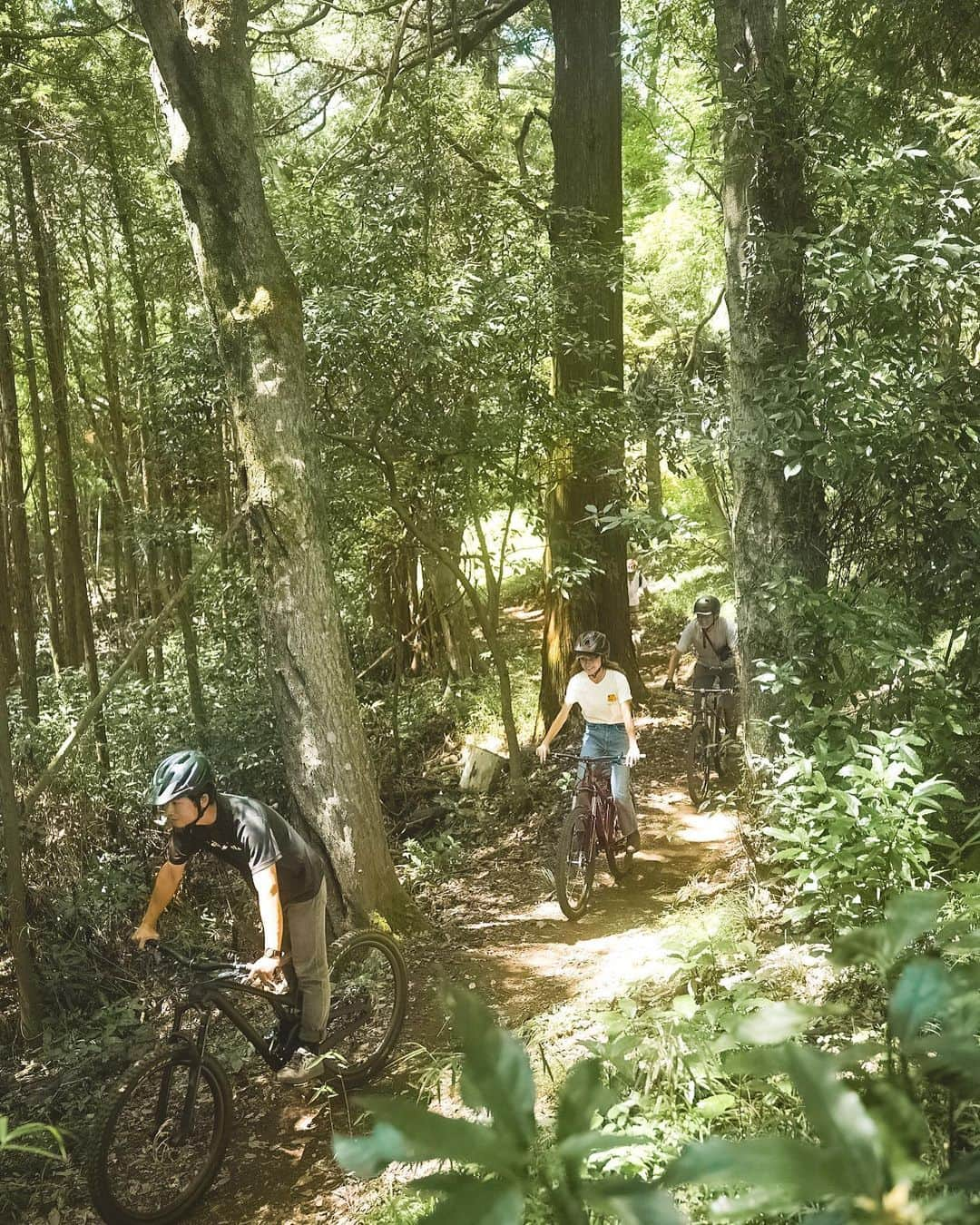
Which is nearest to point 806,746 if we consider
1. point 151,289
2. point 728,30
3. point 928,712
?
point 928,712

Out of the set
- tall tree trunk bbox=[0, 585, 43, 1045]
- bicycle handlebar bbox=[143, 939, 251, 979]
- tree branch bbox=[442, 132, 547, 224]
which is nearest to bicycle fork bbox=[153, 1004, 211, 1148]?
bicycle handlebar bbox=[143, 939, 251, 979]

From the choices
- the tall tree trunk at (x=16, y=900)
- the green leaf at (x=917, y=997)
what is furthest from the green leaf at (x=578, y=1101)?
the tall tree trunk at (x=16, y=900)

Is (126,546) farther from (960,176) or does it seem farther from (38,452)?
(960,176)

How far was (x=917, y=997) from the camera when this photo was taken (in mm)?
1062

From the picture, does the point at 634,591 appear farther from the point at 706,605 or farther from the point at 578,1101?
the point at 578,1101

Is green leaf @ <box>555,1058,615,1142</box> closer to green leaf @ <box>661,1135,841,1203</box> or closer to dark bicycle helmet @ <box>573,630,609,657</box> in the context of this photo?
green leaf @ <box>661,1135,841,1203</box>

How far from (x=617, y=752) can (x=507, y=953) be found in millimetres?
1807

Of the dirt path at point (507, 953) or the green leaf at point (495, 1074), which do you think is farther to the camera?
the dirt path at point (507, 953)

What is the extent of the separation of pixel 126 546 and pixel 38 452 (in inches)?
63.1

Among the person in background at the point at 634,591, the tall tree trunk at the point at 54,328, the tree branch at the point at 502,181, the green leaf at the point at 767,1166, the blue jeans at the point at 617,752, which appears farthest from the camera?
the person in background at the point at 634,591

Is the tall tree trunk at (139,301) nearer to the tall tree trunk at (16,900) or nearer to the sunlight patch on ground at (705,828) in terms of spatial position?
the tall tree trunk at (16,900)

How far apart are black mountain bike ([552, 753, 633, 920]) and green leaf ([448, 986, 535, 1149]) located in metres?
6.65

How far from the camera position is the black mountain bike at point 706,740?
9844 millimetres

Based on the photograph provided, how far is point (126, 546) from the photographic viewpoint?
1295 centimetres
